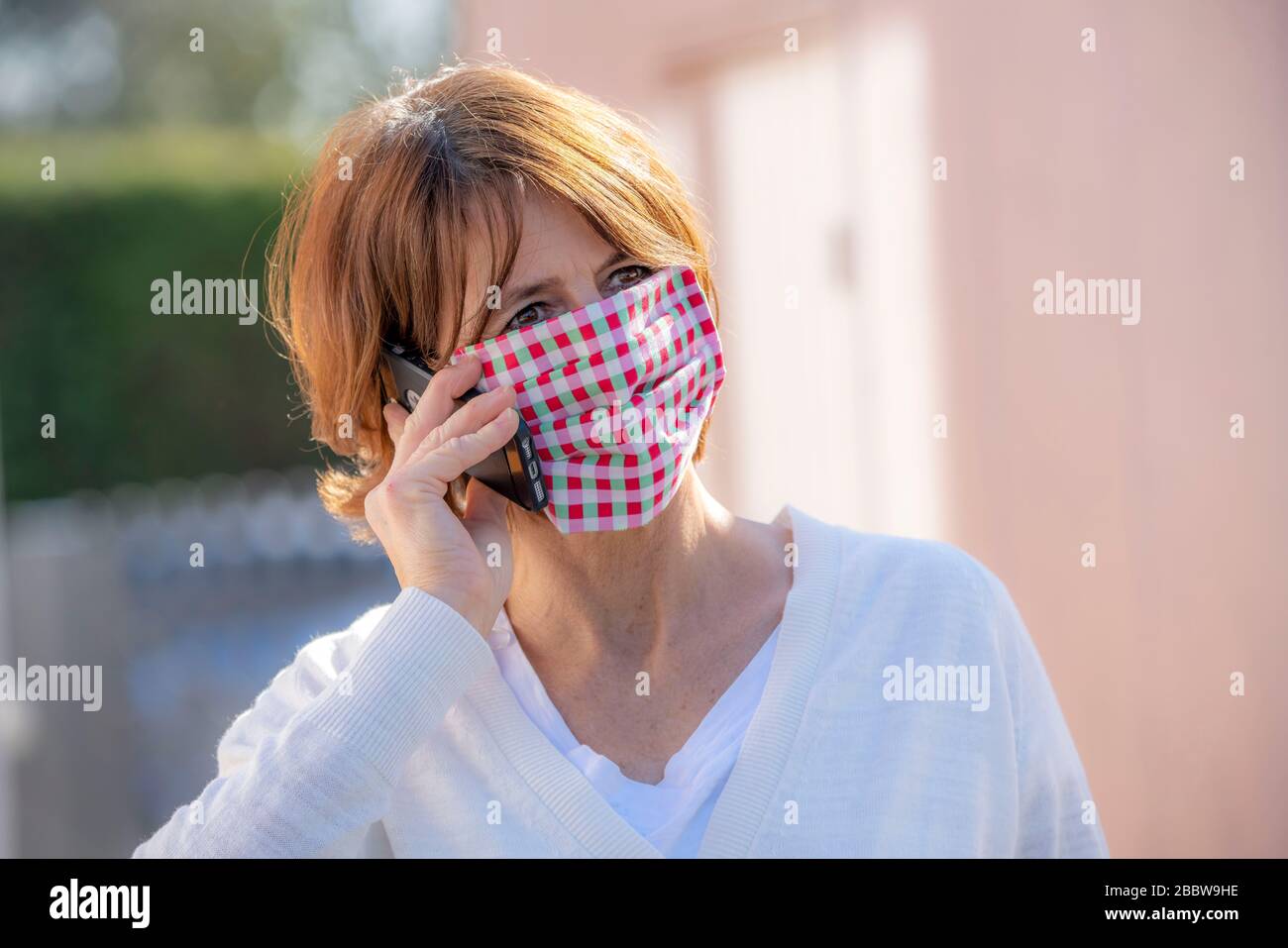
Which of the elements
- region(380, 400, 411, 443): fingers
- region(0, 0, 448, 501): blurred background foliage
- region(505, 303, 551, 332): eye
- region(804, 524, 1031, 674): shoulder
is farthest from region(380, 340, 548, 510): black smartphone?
region(0, 0, 448, 501): blurred background foliage

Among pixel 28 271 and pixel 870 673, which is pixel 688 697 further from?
pixel 28 271

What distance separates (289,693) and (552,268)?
2.60 feet

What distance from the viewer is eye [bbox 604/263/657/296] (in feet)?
6.46

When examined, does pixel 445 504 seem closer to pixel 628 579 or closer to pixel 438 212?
pixel 628 579

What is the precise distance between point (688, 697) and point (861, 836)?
0.34 meters

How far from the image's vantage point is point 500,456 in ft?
6.33

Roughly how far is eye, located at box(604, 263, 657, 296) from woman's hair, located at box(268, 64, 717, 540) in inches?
1.0

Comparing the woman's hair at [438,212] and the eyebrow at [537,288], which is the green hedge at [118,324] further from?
A: the eyebrow at [537,288]

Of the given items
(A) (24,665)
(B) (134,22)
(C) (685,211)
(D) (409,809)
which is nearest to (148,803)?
(A) (24,665)

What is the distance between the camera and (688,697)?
1.93 metres

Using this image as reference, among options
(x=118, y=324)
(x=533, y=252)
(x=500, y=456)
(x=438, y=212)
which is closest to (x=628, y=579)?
(x=500, y=456)

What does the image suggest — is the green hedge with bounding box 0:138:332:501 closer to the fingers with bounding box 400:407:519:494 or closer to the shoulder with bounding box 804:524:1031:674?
the fingers with bounding box 400:407:519:494

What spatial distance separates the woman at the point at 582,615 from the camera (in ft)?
5.76

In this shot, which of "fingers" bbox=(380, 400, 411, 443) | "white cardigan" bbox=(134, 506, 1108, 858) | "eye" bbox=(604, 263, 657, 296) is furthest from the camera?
"fingers" bbox=(380, 400, 411, 443)
